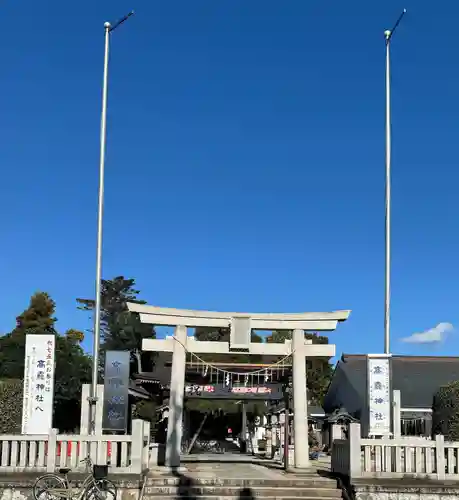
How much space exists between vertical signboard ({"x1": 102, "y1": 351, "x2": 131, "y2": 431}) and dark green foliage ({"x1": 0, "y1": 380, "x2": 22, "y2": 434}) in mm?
2488

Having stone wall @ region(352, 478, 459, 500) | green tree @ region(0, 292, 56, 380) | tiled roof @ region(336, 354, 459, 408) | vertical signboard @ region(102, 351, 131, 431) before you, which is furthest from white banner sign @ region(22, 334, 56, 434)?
tiled roof @ region(336, 354, 459, 408)

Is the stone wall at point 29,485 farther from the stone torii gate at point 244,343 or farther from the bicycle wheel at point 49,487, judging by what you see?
the stone torii gate at point 244,343

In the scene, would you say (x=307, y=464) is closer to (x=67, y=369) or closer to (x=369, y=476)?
(x=369, y=476)

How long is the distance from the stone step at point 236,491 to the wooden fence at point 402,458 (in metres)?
0.65

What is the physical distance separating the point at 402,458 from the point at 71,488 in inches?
257

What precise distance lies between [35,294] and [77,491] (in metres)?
34.9

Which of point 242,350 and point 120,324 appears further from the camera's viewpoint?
point 120,324

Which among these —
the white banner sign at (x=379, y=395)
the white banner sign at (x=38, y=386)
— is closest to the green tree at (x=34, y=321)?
the white banner sign at (x=38, y=386)

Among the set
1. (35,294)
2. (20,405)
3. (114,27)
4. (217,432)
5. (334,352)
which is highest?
(114,27)

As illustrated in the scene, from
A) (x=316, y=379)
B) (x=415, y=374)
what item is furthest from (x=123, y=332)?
(x=415, y=374)

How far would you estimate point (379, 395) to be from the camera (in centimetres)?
1500

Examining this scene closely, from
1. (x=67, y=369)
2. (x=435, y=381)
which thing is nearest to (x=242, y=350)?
(x=67, y=369)

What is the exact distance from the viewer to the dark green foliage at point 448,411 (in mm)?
13477

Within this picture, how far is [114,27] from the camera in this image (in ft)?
60.8
